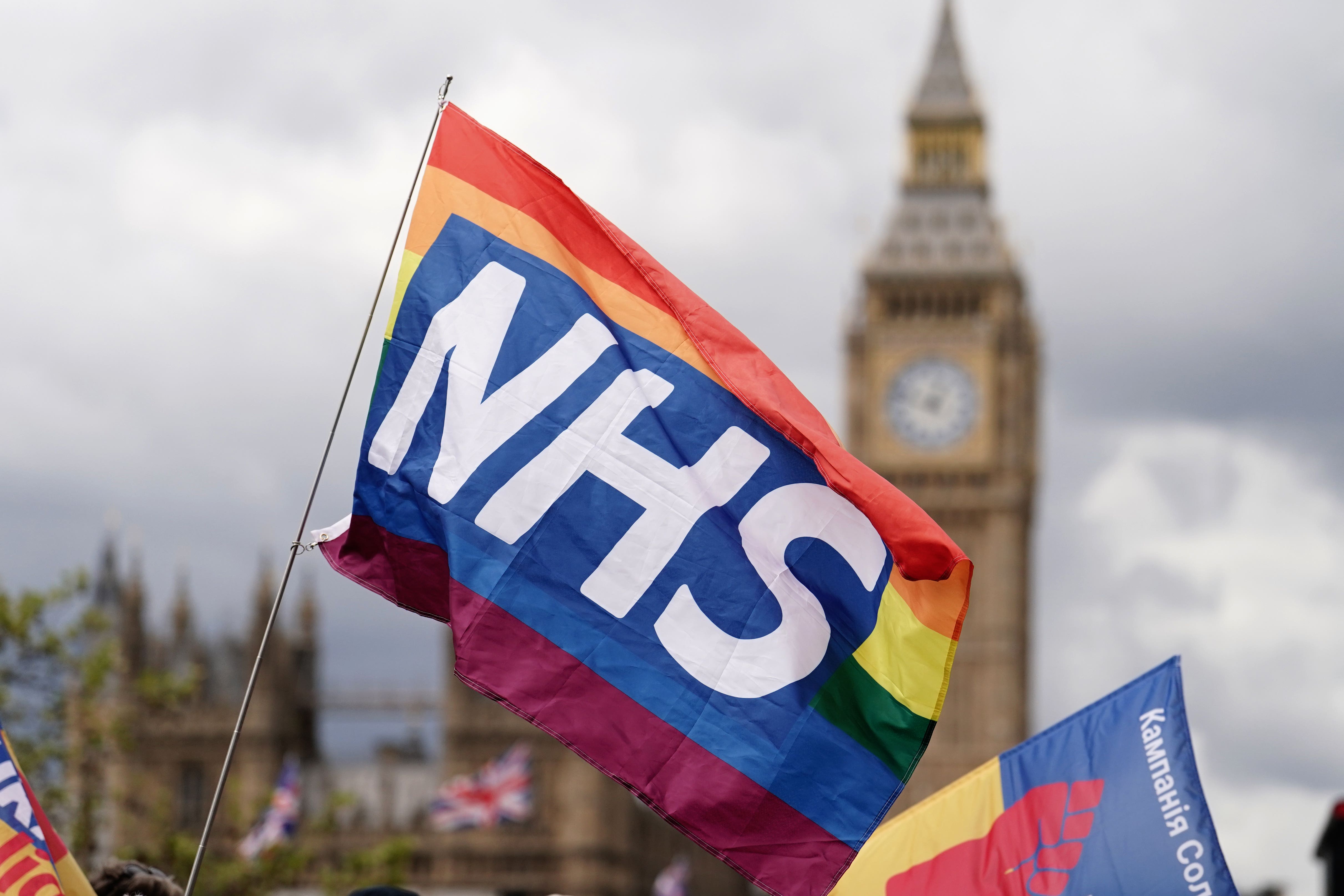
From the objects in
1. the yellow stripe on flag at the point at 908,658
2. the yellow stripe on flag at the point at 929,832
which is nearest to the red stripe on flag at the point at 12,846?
the yellow stripe on flag at the point at 908,658

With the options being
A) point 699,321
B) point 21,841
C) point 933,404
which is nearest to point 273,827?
point 699,321

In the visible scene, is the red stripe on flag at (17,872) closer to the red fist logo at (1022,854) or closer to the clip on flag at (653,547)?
the clip on flag at (653,547)

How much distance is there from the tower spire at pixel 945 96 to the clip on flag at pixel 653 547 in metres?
79.6

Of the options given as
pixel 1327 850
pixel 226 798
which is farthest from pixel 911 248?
pixel 1327 850

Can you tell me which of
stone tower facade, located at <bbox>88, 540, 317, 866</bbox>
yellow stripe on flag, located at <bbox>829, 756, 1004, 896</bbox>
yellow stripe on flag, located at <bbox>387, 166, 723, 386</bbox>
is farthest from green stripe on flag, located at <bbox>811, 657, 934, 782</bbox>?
stone tower facade, located at <bbox>88, 540, 317, 866</bbox>

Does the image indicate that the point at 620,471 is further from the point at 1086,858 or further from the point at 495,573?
the point at 1086,858

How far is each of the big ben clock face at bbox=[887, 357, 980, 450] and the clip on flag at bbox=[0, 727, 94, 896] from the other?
72.4 metres

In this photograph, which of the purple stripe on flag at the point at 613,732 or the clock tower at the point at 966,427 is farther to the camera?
the clock tower at the point at 966,427

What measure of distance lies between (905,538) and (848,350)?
71.5 metres

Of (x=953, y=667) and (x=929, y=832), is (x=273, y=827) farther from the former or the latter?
(x=929, y=832)

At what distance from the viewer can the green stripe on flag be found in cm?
691

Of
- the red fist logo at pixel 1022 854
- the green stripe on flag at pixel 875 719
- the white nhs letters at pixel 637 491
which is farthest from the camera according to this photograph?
the red fist logo at pixel 1022 854

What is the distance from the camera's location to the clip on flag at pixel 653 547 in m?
6.89

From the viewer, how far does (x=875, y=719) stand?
694 centimetres
